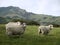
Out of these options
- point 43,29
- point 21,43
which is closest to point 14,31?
point 21,43

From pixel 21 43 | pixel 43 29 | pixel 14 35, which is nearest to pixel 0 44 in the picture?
pixel 21 43

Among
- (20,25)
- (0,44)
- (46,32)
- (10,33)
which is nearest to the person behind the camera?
(0,44)

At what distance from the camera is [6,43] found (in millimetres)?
12875

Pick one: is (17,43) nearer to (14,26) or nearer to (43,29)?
(14,26)

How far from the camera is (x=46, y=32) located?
20.2 meters

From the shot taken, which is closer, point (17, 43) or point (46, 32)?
point (17, 43)

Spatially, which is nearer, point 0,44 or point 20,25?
point 0,44

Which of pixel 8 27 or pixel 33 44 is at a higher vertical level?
pixel 8 27

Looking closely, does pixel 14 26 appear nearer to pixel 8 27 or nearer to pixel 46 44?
pixel 8 27

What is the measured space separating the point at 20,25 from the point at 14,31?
1014 millimetres

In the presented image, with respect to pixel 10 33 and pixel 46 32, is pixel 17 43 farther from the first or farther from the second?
pixel 46 32

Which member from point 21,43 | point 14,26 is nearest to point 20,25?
point 14,26

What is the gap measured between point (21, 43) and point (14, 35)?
3498 millimetres

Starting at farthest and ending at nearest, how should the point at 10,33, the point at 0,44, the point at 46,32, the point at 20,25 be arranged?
the point at 46,32
the point at 20,25
the point at 10,33
the point at 0,44
